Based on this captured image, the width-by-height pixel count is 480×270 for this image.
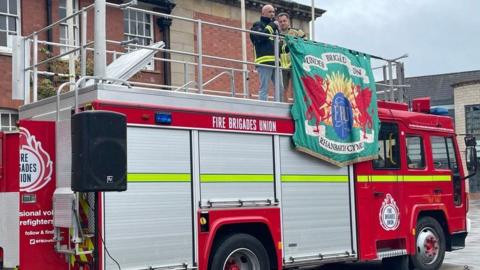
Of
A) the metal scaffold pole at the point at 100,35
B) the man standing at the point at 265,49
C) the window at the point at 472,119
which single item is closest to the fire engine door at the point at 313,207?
the man standing at the point at 265,49

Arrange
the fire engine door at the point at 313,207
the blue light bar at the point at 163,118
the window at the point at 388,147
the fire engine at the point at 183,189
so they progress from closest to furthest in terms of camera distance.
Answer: the fire engine at the point at 183,189 < the blue light bar at the point at 163,118 < the fire engine door at the point at 313,207 < the window at the point at 388,147

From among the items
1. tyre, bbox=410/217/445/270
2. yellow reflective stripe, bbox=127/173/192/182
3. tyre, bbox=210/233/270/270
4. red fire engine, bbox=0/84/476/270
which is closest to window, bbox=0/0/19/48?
red fire engine, bbox=0/84/476/270

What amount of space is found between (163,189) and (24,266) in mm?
1661

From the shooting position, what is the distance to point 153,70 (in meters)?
20.0

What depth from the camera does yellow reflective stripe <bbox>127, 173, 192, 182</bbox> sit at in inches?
283

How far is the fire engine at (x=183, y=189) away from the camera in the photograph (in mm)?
6871

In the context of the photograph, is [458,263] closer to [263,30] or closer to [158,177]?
[263,30]

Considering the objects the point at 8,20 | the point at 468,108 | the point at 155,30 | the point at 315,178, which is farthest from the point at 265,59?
the point at 468,108

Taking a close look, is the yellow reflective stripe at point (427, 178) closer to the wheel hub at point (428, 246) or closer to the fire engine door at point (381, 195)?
the fire engine door at point (381, 195)

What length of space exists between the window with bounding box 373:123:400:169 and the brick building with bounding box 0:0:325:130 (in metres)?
4.91

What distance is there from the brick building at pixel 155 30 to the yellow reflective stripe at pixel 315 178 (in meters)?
5.33

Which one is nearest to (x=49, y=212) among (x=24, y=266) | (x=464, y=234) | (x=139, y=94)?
(x=24, y=266)

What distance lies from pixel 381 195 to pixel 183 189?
12.3 feet

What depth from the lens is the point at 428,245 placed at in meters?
11.1
